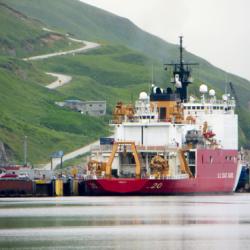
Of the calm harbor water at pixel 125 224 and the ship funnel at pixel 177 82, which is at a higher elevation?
the ship funnel at pixel 177 82

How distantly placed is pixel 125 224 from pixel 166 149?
42.2 meters

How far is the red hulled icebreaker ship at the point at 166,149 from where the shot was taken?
461 feet

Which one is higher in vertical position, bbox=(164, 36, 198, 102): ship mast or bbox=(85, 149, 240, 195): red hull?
bbox=(164, 36, 198, 102): ship mast

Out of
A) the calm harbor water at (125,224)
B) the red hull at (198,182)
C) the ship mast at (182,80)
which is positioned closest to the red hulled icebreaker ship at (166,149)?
the red hull at (198,182)

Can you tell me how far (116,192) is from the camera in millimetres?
138750

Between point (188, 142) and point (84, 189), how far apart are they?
10.6 meters

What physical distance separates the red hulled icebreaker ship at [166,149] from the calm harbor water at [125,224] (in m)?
5.13

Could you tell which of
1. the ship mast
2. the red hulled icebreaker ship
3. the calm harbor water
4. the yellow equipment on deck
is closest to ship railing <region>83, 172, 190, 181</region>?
the red hulled icebreaker ship

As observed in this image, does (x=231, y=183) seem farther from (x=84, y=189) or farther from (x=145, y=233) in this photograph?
(x=145, y=233)

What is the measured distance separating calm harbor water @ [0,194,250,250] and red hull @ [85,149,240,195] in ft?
11.7

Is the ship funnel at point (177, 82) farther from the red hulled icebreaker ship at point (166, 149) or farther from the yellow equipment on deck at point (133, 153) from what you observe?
the yellow equipment on deck at point (133, 153)

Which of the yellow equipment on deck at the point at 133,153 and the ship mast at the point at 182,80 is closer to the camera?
the yellow equipment on deck at the point at 133,153

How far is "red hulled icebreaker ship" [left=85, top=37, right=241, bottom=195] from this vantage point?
140 meters

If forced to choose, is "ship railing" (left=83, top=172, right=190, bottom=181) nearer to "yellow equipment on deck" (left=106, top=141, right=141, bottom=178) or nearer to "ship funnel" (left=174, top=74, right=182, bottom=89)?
"yellow equipment on deck" (left=106, top=141, right=141, bottom=178)
